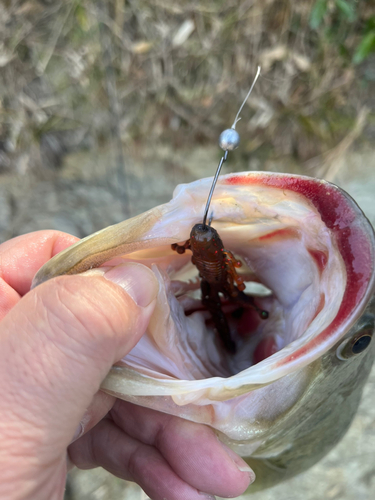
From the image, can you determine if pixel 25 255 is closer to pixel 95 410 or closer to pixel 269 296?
A: pixel 95 410

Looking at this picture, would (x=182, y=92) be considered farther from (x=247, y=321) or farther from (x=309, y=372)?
(x=309, y=372)

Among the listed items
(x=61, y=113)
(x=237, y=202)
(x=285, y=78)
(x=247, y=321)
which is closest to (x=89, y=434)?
(x=247, y=321)

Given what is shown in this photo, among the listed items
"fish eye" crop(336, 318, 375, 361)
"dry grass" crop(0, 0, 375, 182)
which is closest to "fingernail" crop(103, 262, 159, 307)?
"fish eye" crop(336, 318, 375, 361)

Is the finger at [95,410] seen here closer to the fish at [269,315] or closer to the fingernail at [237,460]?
the fish at [269,315]

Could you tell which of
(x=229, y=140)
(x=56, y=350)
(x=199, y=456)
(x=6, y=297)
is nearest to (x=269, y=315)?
(x=199, y=456)

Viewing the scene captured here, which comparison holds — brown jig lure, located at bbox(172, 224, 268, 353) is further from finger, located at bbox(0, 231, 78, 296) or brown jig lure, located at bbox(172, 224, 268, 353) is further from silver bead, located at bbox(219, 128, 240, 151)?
finger, located at bbox(0, 231, 78, 296)

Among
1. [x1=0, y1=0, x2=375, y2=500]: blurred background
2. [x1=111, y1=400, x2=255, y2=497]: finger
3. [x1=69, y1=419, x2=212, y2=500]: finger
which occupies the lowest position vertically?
[x1=69, y1=419, x2=212, y2=500]: finger
